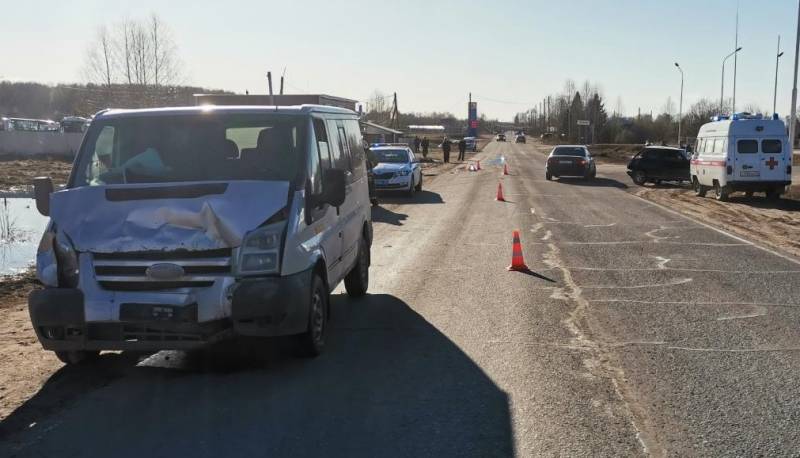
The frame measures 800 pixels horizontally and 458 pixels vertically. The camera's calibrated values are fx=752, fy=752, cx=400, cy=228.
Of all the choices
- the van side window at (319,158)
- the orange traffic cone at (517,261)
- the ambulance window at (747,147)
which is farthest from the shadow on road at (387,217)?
the ambulance window at (747,147)

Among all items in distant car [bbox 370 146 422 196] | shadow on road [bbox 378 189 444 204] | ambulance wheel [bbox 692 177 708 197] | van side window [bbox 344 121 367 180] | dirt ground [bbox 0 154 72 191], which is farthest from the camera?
dirt ground [bbox 0 154 72 191]

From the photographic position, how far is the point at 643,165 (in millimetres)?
31156

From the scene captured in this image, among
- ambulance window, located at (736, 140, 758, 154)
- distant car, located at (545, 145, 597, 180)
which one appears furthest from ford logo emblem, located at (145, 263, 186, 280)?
distant car, located at (545, 145, 597, 180)

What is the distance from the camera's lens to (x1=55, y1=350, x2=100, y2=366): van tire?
5.94 metres

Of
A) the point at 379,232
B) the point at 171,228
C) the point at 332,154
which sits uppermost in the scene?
the point at 332,154

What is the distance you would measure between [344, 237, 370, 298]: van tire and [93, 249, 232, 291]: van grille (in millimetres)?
3189

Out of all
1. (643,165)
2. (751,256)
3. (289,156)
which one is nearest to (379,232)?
(751,256)

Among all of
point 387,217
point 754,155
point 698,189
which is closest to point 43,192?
point 387,217

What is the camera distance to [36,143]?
43.5 meters

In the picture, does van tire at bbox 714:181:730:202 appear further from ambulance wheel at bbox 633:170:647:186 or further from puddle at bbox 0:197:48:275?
puddle at bbox 0:197:48:275

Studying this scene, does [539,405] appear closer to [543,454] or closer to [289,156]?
[543,454]

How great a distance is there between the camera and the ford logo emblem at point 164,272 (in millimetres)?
5402

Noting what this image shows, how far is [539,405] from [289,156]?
113 inches

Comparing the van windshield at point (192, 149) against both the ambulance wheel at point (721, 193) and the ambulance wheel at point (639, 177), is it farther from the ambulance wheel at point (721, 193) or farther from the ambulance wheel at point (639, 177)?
the ambulance wheel at point (639, 177)
